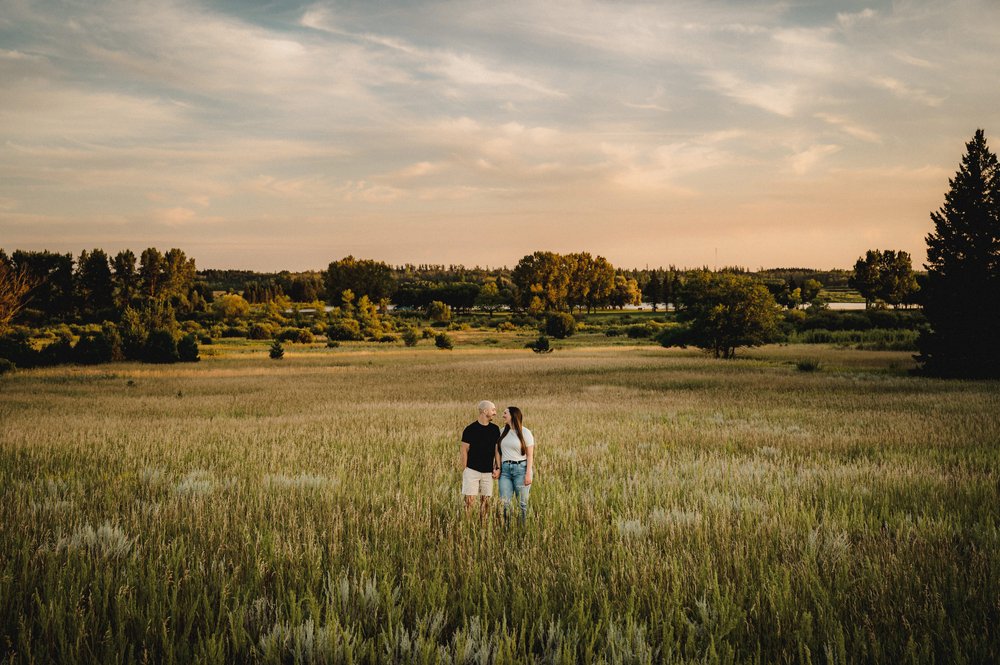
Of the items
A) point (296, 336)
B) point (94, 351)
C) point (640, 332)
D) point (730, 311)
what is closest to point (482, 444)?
point (730, 311)

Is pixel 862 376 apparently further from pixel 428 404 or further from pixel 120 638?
pixel 120 638

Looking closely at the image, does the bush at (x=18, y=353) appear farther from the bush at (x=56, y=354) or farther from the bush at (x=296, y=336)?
the bush at (x=296, y=336)

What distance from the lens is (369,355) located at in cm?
5988

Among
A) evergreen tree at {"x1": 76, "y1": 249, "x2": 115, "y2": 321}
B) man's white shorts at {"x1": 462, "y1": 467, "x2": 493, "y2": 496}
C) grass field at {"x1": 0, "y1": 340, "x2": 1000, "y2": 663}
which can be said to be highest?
evergreen tree at {"x1": 76, "y1": 249, "x2": 115, "y2": 321}

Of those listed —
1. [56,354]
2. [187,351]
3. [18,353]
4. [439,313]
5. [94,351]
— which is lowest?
[187,351]

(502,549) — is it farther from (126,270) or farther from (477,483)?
(126,270)

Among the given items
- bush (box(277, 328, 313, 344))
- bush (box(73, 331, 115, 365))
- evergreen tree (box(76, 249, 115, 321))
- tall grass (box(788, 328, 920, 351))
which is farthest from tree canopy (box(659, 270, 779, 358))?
evergreen tree (box(76, 249, 115, 321))

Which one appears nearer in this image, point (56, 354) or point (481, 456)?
point (481, 456)

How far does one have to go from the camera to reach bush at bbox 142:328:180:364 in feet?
155

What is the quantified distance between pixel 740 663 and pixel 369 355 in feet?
190

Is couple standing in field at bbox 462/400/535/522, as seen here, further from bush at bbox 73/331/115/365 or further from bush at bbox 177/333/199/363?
bush at bbox 177/333/199/363

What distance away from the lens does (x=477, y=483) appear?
691 centimetres

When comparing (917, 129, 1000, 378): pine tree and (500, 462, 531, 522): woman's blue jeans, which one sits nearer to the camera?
(500, 462, 531, 522): woman's blue jeans

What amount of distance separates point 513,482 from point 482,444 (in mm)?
565
